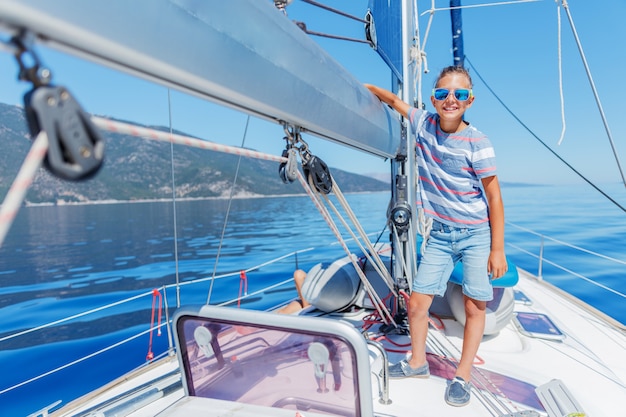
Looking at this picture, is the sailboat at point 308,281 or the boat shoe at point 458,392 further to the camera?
the boat shoe at point 458,392

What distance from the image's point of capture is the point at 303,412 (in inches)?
45.5

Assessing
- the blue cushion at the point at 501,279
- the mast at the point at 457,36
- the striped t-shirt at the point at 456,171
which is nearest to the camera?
the striped t-shirt at the point at 456,171

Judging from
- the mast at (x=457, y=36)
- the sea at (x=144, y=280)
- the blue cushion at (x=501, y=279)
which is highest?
the mast at (x=457, y=36)

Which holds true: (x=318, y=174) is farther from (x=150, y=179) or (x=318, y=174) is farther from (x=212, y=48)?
(x=150, y=179)

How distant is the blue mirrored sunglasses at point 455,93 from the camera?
1.74 metres

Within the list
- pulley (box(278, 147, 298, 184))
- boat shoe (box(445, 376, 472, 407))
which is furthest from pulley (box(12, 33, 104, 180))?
boat shoe (box(445, 376, 472, 407))

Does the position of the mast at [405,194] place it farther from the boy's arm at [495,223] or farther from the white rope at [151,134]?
the white rope at [151,134]

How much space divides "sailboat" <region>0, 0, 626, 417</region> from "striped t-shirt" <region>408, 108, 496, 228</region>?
23cm

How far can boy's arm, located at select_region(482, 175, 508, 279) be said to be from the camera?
5.78ft

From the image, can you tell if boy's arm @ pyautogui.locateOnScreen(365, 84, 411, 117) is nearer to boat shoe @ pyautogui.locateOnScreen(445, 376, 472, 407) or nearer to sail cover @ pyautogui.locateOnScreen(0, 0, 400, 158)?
sail cover @ pyautogui.locateOnScreen(0, 0, 400, 158)

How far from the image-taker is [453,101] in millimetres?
1778

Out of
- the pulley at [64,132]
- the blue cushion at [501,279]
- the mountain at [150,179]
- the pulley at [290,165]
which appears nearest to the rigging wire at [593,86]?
the blue cushion at [501,279]

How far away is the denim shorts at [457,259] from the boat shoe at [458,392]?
387 millimetres

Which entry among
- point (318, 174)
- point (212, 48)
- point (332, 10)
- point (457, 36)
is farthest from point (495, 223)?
point (457, 36)
